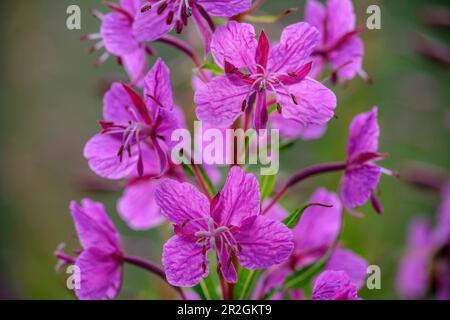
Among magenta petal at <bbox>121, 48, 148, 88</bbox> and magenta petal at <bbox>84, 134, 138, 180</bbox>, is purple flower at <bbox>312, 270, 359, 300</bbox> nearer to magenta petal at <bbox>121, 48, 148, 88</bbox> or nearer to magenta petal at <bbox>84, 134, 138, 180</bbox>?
magenta petal at <bbox>84, 134, 138, 180</bbox>

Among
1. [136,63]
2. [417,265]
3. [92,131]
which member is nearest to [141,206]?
[136,63]

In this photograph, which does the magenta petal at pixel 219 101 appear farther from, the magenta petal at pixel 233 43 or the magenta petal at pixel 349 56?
the magenta petal at pixel 349 56

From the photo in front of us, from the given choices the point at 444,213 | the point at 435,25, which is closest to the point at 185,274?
the point at 444,213

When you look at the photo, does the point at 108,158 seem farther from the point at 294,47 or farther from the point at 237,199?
the point at 294,47

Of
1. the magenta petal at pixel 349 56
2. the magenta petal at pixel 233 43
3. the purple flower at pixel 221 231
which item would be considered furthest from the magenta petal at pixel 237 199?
the magenta petal at pixel 349 56

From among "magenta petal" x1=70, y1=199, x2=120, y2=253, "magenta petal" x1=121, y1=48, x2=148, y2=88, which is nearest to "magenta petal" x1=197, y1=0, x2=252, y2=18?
"magenta petal" x1=121, y1=48, x2=148, y2=88

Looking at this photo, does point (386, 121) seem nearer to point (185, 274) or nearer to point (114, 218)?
point (114, 218)
